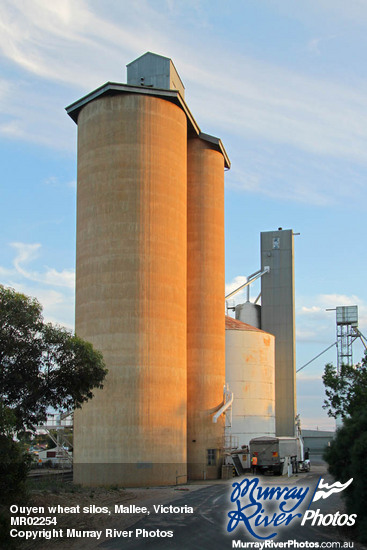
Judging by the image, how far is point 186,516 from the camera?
25234 mm

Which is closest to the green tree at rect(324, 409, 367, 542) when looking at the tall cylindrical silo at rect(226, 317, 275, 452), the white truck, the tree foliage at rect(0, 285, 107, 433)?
the tree foliage at rect(0, 285, 107, 433)

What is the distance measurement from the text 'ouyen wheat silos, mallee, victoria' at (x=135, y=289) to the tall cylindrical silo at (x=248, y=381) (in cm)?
854

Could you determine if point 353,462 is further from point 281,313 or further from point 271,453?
point 281,313

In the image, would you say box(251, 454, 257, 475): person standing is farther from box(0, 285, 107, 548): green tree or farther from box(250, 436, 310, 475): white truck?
box(0, 285, 107, 548): green tree

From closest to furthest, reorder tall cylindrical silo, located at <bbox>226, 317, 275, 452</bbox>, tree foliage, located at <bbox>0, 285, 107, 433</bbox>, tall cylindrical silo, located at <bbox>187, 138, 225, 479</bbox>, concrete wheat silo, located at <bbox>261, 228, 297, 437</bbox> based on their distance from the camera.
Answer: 1. tree foliage, located at <bbox>0, 285, 107, 433</bbox>
2. tall cylindrical silo, located at <bbox>187, 138, 225, 479</bbox>
3. tall cylindrical silo, located at <bbox>226, 317, 275, 452</bbox>
4. concrete wheat silo, located at <bbox>261, 228, 297, 437</bbox>

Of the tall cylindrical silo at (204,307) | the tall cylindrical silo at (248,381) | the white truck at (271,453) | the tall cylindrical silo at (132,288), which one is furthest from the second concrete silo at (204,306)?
the tall cylindrical silo at (248,381)

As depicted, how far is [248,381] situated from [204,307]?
36.9 feet

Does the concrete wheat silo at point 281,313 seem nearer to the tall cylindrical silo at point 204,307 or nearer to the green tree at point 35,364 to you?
the tall cylindrical silo at point 204,307

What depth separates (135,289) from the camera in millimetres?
44250

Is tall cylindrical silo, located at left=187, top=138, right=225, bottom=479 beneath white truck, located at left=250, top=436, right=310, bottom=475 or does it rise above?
above

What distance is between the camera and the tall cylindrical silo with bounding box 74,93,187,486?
4288cm

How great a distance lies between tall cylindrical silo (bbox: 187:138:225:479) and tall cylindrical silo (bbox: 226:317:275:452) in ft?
20.8

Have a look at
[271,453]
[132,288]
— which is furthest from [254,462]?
[132,288]

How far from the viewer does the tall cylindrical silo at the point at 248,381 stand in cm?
6000
